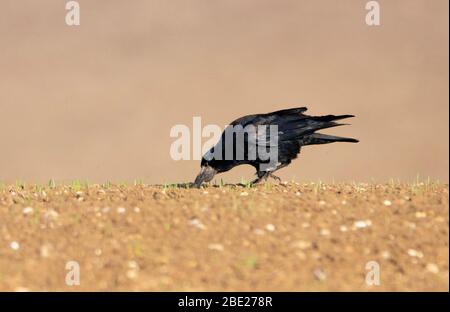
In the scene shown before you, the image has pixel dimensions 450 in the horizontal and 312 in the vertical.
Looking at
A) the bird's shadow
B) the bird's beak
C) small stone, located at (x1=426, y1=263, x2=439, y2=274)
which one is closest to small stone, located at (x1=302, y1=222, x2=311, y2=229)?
small stone, located at (x1=426, y1=263, x2=439, y2=274)

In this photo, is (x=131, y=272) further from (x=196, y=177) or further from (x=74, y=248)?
(x=196, y=177)

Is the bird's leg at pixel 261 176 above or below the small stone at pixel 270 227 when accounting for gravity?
above

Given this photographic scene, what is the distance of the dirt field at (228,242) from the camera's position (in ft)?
25.1

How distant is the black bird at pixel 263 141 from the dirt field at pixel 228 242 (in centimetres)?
265

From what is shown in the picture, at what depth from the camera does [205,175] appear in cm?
1367

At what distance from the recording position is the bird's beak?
1354 cm

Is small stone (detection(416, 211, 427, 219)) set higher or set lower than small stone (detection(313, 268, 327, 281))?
higher

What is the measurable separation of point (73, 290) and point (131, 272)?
694 millimetres

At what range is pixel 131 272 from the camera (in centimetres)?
773

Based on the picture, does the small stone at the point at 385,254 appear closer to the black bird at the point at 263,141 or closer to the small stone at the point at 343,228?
the small stone at the point at 343,228

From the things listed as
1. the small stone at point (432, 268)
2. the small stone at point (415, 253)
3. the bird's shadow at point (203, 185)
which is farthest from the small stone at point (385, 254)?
the bird's shadow at point (203, 185)

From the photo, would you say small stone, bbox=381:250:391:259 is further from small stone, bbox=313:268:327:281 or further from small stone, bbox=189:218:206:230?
small stone, bbox=189:218:206:230

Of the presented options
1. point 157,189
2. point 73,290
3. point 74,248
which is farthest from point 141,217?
point 157,189
